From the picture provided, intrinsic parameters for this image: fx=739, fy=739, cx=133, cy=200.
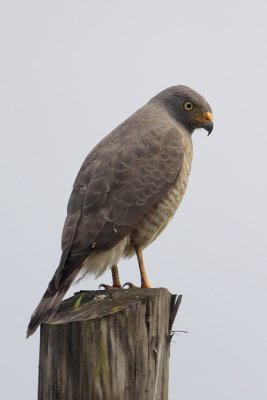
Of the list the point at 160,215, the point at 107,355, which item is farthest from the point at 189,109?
the point at 107,355

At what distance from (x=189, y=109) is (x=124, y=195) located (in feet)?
5.22

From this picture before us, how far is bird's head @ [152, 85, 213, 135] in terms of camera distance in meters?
6.94

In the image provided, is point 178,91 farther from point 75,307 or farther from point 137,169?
point 75,307

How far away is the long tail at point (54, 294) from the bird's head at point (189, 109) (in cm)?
235

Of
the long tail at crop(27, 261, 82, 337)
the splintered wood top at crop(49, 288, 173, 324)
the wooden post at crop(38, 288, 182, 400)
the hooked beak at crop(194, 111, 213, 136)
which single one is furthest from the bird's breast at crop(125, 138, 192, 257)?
the wooden post at crop(38, 288, 182, 400)

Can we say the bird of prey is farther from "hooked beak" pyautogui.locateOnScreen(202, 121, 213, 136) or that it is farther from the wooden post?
the wooden post

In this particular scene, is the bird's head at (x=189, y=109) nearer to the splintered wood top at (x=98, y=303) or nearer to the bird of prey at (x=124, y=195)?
the bird of prey at (x=124, y=195)

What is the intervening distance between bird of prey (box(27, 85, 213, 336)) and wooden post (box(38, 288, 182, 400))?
1025mm

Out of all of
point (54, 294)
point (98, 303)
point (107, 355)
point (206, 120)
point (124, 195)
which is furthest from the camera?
point (206, 120)

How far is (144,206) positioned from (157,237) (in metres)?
0.57

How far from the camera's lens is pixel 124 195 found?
18.8 feet

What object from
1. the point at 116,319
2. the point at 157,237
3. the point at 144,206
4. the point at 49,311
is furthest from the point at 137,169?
the point at 116,319

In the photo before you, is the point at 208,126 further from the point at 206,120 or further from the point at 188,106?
the point at 188,106

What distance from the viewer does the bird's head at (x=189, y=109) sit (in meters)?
6.94
